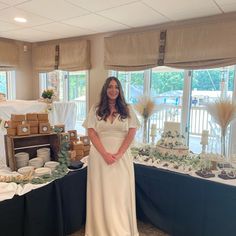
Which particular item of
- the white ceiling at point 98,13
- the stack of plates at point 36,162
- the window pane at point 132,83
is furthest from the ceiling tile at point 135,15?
the stack of plates at point 36,162

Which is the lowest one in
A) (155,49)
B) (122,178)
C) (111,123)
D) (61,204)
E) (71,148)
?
(61,204)

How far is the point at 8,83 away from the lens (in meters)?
5.16

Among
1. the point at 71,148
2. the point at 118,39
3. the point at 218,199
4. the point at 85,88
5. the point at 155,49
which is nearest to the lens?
the point at 218,199

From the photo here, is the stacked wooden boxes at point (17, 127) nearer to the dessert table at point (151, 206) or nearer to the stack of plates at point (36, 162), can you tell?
the stack of plates at point (36, 162)

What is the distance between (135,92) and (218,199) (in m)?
2.43

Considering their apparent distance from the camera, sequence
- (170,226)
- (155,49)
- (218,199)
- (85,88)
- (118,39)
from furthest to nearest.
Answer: (85,88), (118,39), (155,49), (170,226), (218,199)

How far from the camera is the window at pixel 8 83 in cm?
509

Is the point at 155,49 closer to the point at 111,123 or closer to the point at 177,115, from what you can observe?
the point at 177,115

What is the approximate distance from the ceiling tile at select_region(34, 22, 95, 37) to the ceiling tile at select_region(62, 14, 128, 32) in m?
0.19

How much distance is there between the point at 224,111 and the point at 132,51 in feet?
6.19

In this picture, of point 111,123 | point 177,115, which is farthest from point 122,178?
point 177,115

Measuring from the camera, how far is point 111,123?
6.72 ft

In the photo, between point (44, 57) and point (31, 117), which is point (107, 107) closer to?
point (31, 117)

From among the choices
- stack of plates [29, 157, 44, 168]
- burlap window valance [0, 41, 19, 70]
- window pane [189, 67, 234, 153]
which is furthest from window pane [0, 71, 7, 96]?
window pane [189, 67, 234, 153]
